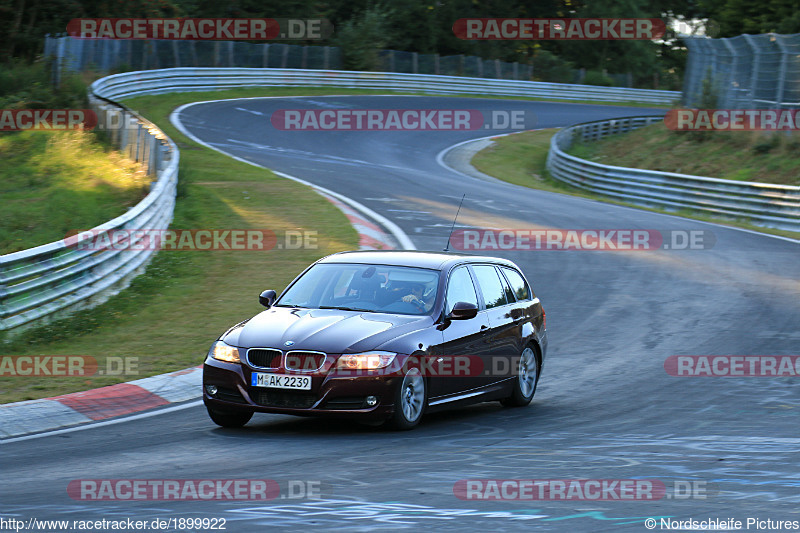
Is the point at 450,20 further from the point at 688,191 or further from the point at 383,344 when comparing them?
the point at 383,344

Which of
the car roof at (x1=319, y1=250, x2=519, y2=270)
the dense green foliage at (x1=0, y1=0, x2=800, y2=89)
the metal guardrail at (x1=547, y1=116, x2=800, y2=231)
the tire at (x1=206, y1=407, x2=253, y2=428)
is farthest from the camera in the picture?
the dense green foliage at (x1=0, y1=0, x2=800, y2=89)

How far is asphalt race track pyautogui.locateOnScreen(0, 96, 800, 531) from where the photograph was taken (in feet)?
19.4

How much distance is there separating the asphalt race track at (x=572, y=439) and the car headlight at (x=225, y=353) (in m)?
0.60

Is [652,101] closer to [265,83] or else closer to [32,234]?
[265,83]

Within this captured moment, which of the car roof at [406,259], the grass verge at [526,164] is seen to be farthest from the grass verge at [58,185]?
the grass verge at [526,164]

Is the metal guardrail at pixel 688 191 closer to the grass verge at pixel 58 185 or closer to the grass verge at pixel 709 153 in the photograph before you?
the grass verge at pixel 709 153

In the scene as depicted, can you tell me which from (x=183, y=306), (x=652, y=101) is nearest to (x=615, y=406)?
(x=183, y=306)

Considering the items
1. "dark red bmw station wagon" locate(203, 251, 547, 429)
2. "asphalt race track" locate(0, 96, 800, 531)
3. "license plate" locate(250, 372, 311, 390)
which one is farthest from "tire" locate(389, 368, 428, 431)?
"license plate" locate(250, 372, 311, 390)

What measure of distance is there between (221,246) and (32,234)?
3146 mm

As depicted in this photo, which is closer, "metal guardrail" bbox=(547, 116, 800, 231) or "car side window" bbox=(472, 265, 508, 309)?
"car side window" bbox=(472, 265, 508, 309)

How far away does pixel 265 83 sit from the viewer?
Answer: 49.8 m

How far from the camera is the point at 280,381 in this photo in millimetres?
8258

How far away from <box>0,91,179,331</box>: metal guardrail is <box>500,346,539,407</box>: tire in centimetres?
579

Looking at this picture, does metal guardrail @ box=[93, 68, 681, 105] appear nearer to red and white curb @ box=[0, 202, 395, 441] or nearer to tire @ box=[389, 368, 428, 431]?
red and white curb @ box=[0, 202, 395, 441]
